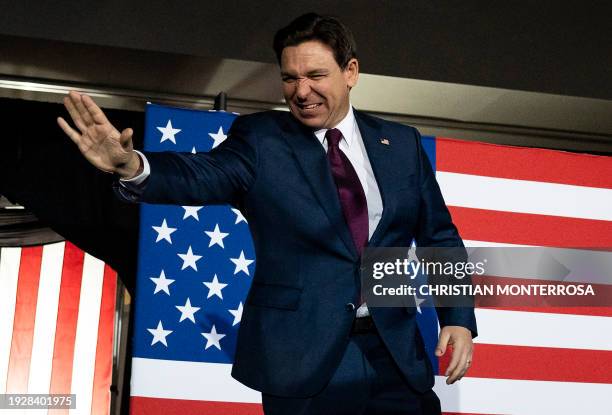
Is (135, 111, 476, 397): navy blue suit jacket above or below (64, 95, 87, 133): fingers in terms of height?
below

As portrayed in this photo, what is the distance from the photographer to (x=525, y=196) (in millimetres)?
2971

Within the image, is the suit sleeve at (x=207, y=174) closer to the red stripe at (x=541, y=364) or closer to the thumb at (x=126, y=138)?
the thumb at (x=126, y=138)

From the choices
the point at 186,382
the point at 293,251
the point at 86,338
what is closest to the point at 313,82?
the point at 293,251

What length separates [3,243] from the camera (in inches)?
171

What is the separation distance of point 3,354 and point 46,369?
263 millimetres

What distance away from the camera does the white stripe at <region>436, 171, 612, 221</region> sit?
9.50 ft

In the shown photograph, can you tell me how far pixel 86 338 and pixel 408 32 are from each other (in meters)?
2.96

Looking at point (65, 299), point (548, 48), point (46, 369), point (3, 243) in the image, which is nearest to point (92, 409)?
point (46, 369)

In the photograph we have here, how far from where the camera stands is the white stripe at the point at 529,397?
2656mm

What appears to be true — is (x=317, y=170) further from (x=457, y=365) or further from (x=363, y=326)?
(x=457, y=365)

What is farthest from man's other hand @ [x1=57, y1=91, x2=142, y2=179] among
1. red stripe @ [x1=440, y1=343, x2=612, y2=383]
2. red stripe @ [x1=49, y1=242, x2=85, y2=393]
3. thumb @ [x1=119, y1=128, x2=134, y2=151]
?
red stripe @ [x1=49, y1=242, x2=85, y2=393]

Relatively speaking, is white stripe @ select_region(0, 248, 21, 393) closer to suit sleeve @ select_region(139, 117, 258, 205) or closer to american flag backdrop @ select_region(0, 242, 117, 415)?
american flag backdrop @ select_region(0, 242, 117, 415)

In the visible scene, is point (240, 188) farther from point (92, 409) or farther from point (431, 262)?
point (92, 409)

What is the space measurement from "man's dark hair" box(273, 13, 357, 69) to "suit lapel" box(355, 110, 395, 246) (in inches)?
4.4
